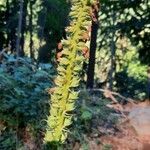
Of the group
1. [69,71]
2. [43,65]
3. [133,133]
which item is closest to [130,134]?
[133,133]

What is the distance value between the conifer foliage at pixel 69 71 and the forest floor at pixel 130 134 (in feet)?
19.4

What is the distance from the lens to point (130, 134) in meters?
9.38

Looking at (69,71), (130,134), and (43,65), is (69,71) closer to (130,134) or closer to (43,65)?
(43,65)

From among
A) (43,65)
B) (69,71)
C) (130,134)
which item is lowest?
(130,134)

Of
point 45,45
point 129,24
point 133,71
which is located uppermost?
point 129,24

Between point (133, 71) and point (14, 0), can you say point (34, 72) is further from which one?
point (133, 71)

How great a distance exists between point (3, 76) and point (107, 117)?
8.63ft

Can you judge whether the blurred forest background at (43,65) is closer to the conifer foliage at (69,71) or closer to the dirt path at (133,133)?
the dirt path at (133,133)

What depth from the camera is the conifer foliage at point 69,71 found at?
2.42m

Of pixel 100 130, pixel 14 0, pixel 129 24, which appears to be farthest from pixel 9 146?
pixel 14 0

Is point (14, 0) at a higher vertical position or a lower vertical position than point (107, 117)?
higher

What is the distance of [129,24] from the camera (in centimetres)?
1433

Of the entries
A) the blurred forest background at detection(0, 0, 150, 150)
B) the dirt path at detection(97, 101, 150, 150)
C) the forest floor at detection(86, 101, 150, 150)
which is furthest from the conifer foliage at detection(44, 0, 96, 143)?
the dirt path at detection(97, 101, 150, 150)

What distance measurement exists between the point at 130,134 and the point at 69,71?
7.15 metres
